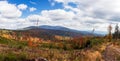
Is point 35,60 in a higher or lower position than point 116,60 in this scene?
higher

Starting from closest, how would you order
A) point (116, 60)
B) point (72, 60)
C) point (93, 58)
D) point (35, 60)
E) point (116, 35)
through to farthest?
1. point (35, 60)
2. point (72, 60)
3. point (93, 58)
4. point (116, 60)
5. point (116, 35)

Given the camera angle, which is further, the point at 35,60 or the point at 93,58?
the point at 93,58

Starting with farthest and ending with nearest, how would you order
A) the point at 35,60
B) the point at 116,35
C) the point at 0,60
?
the point at 116,35 → the point at 0,60 → the point at 35,60

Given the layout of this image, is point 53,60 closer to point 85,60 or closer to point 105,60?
point 85,60

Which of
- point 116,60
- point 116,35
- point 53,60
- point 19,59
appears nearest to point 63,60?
point 53,60

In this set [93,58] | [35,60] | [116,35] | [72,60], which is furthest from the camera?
[116,35]

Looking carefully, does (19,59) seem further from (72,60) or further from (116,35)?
(116,35)

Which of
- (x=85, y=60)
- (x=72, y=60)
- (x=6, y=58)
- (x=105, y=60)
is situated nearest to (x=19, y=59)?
(x=6, y=58)

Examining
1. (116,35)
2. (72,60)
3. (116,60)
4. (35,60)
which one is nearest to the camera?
(35,60)

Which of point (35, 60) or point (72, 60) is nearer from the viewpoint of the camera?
point (35, 60)
